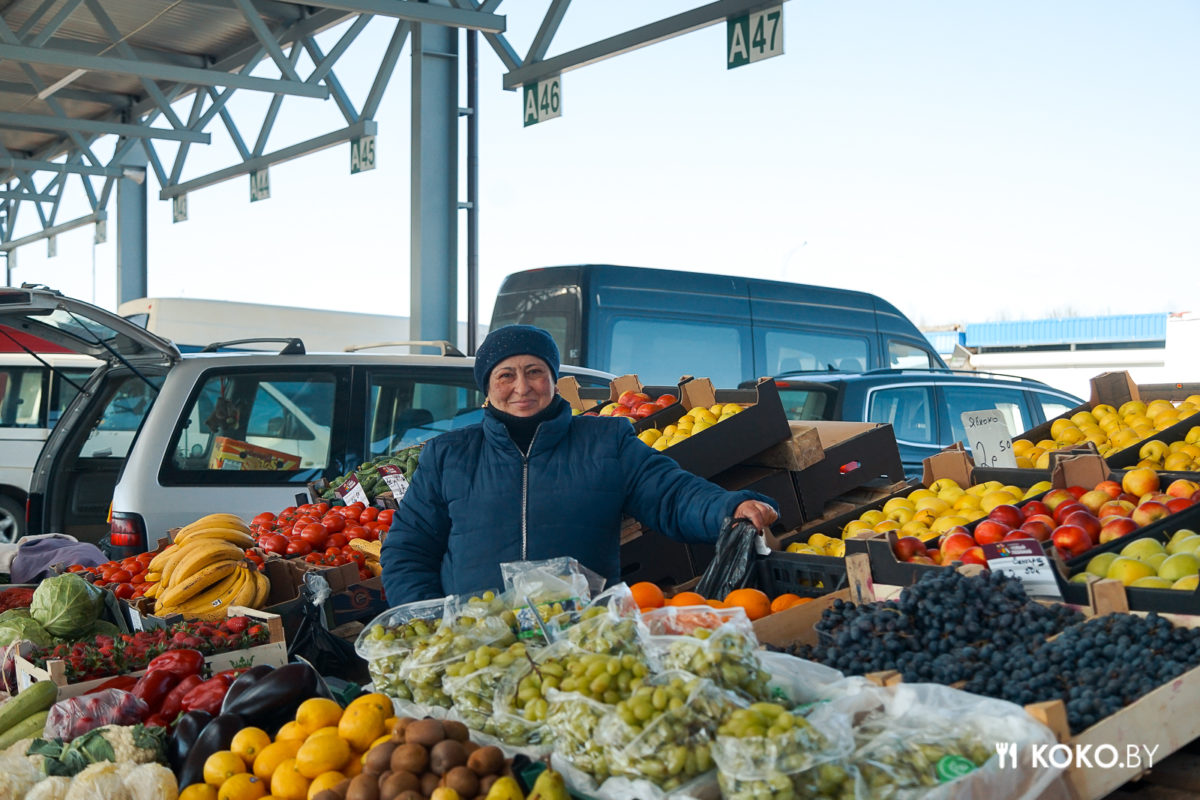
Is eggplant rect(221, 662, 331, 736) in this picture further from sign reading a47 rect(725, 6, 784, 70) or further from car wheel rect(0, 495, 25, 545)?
car wheel rect(0, 495, 25, 545)

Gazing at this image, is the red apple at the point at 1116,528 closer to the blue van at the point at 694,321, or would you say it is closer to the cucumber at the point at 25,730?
the cucumber at the point at 25,730

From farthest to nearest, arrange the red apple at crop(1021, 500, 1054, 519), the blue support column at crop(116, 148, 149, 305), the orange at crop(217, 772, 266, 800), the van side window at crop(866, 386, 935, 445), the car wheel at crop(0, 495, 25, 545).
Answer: the blue support column at crop(116, 148, 149, 305), the car wheel at crop(0, 495, 25, 545), the van side window at crop(866, 386, 935, 445), the red apple at crop(1021, 500, 1054, 519), the orange at crop(217, 772, 266, 800)

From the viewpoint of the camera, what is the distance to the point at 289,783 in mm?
2025

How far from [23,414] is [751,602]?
32.2 ft

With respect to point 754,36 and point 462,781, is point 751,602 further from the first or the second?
point 754,36

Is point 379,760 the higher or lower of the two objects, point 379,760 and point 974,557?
the lower

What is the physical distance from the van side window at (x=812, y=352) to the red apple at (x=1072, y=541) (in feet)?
22.7

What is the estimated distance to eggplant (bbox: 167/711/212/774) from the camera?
2.40 meters

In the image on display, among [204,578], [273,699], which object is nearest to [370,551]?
[204,578]

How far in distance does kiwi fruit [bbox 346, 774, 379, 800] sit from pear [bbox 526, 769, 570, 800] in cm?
29

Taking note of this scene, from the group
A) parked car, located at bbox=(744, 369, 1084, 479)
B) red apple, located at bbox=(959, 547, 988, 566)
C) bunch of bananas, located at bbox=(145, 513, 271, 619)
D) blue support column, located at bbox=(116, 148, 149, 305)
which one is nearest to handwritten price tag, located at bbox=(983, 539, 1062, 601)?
red apple, located at bbox=(959, 547, 988, 566)

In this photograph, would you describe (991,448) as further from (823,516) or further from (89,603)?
(89,603)

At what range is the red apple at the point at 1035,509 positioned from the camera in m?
3.09

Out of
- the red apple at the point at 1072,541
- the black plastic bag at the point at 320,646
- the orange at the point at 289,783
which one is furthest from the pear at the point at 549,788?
the black plastic bag at the point at 320,646
